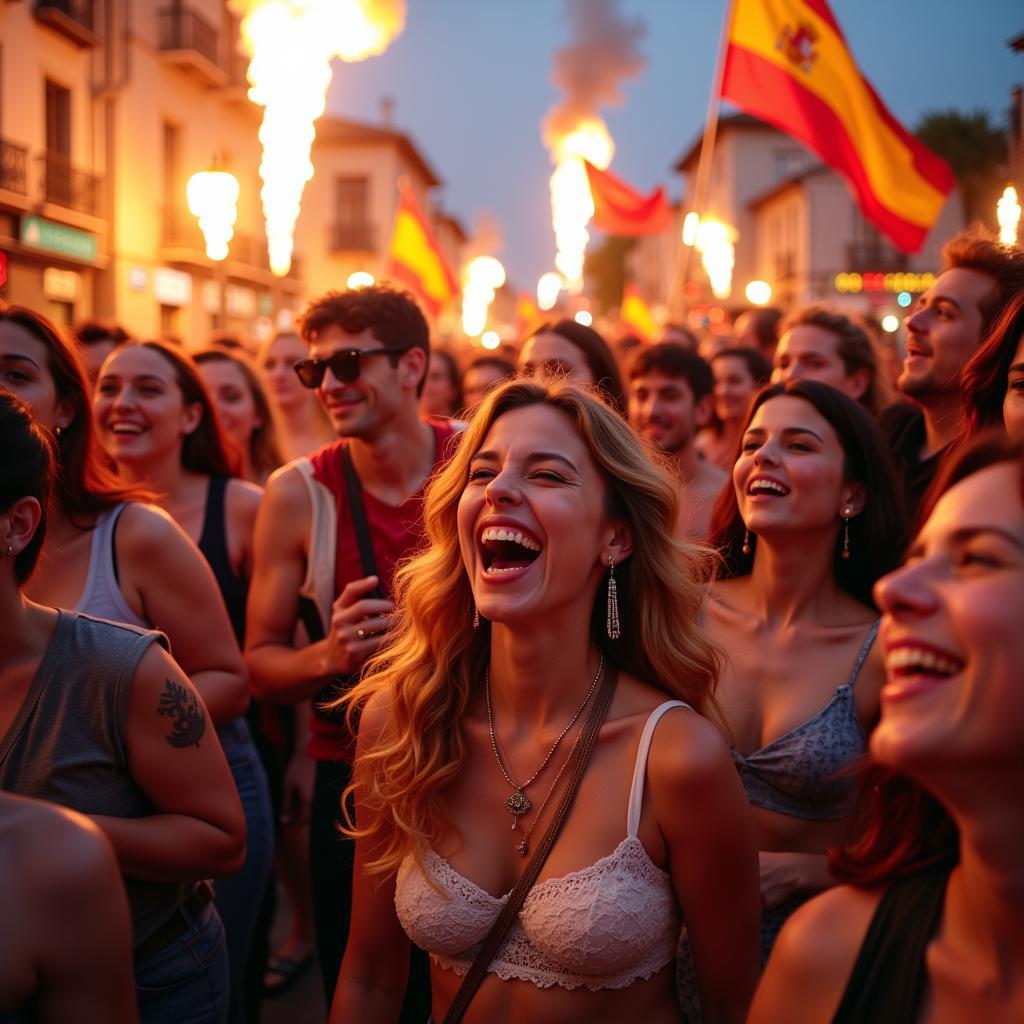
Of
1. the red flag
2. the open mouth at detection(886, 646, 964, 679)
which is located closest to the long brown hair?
the open mouth at detection(886, 646, 964, 679)

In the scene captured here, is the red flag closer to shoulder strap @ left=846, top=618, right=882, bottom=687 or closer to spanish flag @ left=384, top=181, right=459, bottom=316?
spanish flag @ left=384, top=181, right=459, bottom=316

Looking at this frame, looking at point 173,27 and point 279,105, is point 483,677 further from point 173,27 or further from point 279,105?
point 173,27

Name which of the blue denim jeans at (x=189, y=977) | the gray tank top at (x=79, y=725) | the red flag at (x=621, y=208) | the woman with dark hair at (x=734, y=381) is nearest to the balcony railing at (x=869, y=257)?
the red flag at (x=621, y=208)

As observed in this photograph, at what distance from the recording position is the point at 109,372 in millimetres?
4629

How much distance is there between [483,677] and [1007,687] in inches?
61.4

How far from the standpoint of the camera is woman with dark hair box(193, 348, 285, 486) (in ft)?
21.1

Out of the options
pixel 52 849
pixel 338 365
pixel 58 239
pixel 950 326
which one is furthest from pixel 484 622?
pixel 58 239

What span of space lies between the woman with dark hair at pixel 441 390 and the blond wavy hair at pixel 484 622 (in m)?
5.20

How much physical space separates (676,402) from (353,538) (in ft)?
8.58

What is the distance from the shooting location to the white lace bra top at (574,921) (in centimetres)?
230

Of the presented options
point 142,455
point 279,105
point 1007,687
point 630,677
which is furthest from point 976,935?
point 279,105

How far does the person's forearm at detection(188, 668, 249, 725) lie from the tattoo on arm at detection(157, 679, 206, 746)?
60 cm

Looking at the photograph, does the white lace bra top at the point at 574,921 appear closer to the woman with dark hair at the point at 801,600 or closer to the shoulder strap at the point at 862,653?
the woman with dark hair at the point at 801,600

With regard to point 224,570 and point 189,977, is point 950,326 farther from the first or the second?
point 189,977
